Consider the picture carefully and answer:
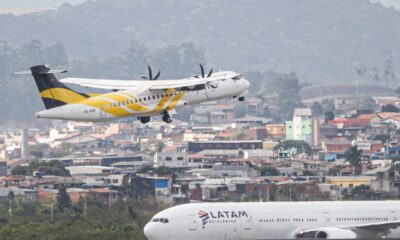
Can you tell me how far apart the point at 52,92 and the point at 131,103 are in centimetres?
349

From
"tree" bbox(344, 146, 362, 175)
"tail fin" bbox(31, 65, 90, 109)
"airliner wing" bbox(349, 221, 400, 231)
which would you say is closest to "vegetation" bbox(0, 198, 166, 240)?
"tail fin" bbox(31, 65, 90, 109)

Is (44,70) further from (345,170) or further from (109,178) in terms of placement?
(345,170)

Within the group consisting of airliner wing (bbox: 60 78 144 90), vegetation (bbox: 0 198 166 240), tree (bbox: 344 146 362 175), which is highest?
airliner wing (bbox: 60 78 144 90)

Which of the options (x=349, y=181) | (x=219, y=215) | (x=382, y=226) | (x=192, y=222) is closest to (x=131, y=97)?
(x=219, y=215)

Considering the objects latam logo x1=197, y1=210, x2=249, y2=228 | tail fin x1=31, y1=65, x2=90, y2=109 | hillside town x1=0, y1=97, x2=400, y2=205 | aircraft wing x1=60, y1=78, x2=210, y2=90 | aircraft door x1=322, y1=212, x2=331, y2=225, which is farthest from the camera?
hillside town x1=0, y1=97, x2=400, y2=205

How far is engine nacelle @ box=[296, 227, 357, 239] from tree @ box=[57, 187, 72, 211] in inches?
1378

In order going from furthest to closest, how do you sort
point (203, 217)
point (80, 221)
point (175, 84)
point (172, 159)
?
point (172, 159) < point (80, 221) < point (175, 84) < point (203, 217)

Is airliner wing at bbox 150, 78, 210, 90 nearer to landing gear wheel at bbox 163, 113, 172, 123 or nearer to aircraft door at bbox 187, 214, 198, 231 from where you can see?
landing gear wheel at bbox 163, 113, 172, 123

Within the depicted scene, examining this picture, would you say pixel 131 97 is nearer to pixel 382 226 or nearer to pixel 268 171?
pixel 382 226

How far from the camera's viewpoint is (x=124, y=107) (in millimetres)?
72625

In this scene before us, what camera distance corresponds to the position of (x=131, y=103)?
240 ft

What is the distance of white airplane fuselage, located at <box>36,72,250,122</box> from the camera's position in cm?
7256

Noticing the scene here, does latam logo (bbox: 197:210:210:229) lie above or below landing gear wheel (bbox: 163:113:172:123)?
below

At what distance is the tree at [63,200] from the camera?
103594mm
